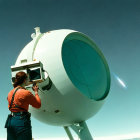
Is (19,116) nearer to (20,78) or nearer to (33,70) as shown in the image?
(20,78)

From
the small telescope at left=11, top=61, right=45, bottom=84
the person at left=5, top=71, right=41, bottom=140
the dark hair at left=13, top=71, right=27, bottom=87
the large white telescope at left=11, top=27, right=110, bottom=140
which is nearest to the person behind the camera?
the person at left=5, top=71, right=41, bottom=140

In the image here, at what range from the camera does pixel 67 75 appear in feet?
16.1

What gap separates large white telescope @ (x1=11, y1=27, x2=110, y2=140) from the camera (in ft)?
16.0

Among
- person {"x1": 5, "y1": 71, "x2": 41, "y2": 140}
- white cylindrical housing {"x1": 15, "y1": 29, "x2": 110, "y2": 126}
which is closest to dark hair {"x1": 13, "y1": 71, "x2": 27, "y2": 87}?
person {"x1": 5, "y1": 71, "x2": 41, "y2": 140}

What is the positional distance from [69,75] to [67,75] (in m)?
0.32

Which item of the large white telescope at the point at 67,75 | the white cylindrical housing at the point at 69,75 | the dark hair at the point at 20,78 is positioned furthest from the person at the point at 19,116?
the white cylindrical housing at the point at 69,75

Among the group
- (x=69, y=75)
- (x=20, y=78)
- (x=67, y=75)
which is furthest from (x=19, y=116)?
(x=69, y=75)

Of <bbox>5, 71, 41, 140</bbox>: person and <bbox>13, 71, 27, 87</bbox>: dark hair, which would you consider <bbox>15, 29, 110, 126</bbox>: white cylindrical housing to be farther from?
<bbox>5, 71, 41, 140</bbox>: person

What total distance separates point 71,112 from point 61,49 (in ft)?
5.26

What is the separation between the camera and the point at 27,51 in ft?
18.1

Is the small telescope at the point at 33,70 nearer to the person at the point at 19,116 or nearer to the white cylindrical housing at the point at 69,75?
the white cylindrical housing at the point at 69,75

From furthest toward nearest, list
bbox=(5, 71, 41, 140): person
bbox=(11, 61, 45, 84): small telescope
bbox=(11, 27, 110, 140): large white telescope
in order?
bbox=(11, 27, 110, 140): large white telescope < bbox=(11, 61, 45, 84): small telescope < bbox=(5, 71, 41, 140): person

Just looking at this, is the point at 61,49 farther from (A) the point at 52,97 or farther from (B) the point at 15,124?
(B) the point at 15,124

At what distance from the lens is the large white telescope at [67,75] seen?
489cm
